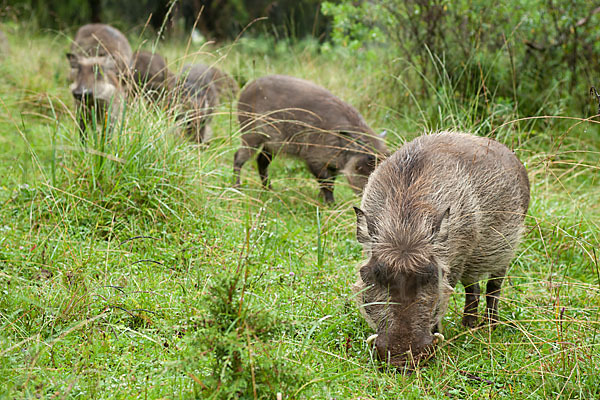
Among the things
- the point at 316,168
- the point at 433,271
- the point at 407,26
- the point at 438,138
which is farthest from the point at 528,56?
the point at 433,271

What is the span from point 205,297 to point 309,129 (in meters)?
4.00

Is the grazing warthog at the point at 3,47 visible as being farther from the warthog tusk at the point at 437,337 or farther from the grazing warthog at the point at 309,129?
the warthog tusk at the point at 437,337

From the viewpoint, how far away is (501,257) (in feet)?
12.5

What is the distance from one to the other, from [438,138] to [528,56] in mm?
4495

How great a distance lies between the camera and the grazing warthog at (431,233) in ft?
9.98

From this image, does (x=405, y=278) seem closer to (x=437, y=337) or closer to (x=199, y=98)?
(x=437, y=337)

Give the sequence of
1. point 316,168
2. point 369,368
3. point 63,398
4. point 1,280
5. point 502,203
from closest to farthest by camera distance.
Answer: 1. point 63,398
2. point 369,368
3. point 1,280
4. point 502,203
5. point 316,168

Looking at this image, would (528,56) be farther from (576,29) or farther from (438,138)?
(438,138)

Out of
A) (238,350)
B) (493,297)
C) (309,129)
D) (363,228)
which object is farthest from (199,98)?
(238,350)

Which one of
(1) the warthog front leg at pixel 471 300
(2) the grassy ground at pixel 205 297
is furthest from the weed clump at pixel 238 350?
(1) the warthog front leg at pixel 471 300

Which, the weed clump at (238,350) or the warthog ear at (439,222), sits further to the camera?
the warthog ear at (439,222)

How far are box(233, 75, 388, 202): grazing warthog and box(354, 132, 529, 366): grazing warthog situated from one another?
2.26 meters

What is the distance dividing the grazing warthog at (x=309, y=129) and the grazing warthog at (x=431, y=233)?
226cm

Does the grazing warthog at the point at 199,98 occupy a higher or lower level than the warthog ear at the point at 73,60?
lower
